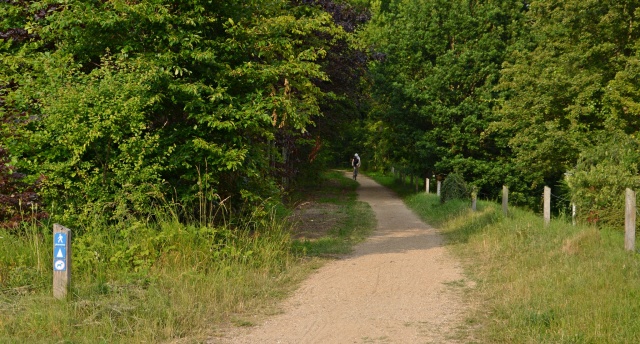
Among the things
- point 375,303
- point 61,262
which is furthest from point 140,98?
point 375,303

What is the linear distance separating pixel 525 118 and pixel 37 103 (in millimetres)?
22643

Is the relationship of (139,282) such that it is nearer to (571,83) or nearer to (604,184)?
(604,184)

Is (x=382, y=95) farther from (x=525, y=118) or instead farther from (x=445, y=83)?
(x=525, y=118)

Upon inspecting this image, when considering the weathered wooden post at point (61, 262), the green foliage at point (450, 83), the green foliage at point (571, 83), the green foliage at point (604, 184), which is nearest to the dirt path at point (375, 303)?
the weathered wooden post at point (61, 262)

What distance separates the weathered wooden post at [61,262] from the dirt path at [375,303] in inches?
85.7

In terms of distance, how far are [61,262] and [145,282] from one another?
140cm


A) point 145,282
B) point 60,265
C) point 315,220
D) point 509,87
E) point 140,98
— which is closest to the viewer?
point 60,265

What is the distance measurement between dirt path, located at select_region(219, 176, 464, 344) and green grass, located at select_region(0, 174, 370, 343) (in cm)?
48

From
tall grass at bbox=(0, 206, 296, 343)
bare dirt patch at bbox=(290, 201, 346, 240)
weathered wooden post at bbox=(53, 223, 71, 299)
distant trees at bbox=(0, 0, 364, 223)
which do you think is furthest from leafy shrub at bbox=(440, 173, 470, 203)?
weathered wooden post at bbox=(53, 223, 71, 299)

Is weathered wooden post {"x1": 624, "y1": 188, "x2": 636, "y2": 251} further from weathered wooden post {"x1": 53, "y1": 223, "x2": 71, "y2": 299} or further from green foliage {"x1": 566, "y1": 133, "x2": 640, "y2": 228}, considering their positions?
weathered wooden post {"x1": 53, "y1": 223, "x2": 71, "y2": 299}

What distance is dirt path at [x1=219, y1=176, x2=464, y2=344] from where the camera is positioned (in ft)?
25.2

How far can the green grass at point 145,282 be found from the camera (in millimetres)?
7355

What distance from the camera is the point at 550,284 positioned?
9203mm

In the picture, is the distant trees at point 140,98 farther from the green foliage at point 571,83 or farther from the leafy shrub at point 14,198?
the green foliage at point 571,83
